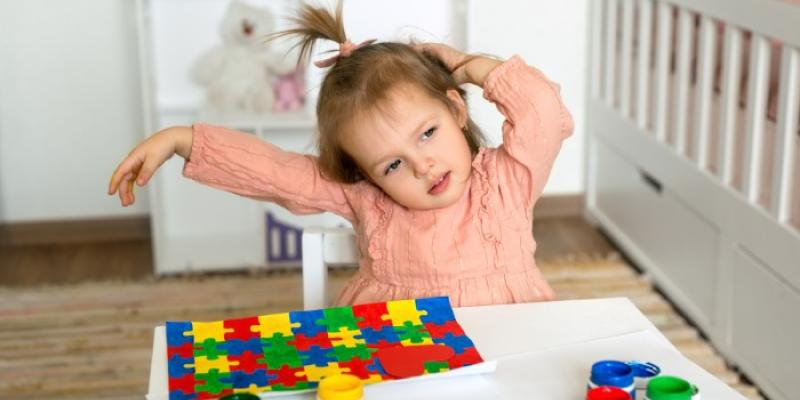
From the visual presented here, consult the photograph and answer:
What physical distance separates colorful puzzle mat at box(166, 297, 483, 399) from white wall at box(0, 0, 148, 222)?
2067 millimetres

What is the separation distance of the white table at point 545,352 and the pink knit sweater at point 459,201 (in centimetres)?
15

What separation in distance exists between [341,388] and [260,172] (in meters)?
0.46

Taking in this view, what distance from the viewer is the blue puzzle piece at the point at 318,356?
1.05 metres

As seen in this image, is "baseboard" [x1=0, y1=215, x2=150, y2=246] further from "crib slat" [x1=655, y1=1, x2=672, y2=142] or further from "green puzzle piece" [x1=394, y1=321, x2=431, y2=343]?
"green puzzle piece" [x1=394, y1=321, x2=431, y2=343]

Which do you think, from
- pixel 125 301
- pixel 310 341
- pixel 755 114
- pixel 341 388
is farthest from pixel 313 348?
pixel 125 301

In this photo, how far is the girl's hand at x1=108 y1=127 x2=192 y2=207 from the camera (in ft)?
4.00

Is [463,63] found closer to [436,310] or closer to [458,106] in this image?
[458,106]

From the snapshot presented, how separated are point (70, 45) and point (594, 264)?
158 centimetres

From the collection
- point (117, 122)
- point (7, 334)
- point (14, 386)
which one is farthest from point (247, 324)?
point (117, 122)

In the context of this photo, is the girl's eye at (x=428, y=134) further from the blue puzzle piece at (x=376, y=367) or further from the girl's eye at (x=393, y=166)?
the blue puzzle piece at (x=376, y=367)

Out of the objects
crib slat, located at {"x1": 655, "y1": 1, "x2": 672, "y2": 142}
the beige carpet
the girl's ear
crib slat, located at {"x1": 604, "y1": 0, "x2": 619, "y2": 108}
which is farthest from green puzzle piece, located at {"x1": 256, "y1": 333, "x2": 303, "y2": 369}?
crib slat, located at {"x1": 604, "y1": 0, "x2": 619, "y2": 108}

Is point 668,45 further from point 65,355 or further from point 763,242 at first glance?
point 65,355

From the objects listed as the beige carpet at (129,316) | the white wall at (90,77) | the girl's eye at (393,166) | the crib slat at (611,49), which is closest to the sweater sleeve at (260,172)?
the girl's eye at (393,166)

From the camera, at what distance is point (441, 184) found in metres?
1.32
